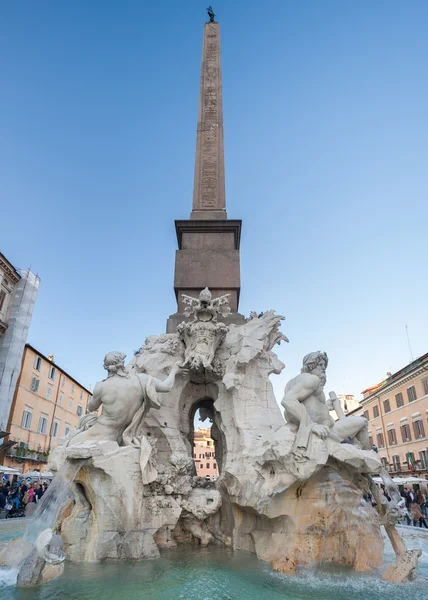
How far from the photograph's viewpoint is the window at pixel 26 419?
22.2 meters

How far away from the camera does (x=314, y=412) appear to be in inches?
182

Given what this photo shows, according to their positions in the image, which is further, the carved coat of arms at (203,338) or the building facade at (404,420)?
the building facade at (404,420)

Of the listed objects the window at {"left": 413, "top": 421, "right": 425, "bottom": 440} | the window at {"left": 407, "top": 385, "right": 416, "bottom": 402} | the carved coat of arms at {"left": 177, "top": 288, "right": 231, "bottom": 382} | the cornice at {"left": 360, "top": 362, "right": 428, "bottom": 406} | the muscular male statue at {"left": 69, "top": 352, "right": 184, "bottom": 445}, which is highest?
the cornice at {"left": 360, "top": 362, "right": 428, "bottom": 406}

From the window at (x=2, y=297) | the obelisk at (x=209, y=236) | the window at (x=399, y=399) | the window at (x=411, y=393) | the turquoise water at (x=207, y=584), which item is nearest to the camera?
the turquoise water at (x=207, y=584)

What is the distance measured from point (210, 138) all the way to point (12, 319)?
18204 mm

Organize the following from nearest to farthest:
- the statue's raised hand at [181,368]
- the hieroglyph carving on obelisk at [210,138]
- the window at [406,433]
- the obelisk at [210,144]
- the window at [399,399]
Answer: the statue's raised hand at [181,368]
the obelisk at [210,144]
the hieroglyph carving on obelisk at [210,138]
the window at [406,433]
the window at [399,399]

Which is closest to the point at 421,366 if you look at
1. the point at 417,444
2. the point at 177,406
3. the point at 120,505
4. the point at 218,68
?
the point at 417,444

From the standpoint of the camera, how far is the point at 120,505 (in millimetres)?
4336

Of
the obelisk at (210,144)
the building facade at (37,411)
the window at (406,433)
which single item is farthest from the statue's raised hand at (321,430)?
the window at (406,433)

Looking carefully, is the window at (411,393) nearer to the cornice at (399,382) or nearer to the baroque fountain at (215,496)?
the cornice at (399,382)

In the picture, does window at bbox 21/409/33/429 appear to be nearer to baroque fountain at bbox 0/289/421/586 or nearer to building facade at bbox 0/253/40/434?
building facade at bbox 0/253/40/434

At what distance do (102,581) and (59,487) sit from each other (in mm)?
1014

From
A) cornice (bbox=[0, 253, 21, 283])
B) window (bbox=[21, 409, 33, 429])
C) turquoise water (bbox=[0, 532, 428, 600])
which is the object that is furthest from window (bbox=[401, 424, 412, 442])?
cornice (bbox=[0, 253, 21, 283])

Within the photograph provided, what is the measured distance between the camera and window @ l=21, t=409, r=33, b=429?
2224 cm
